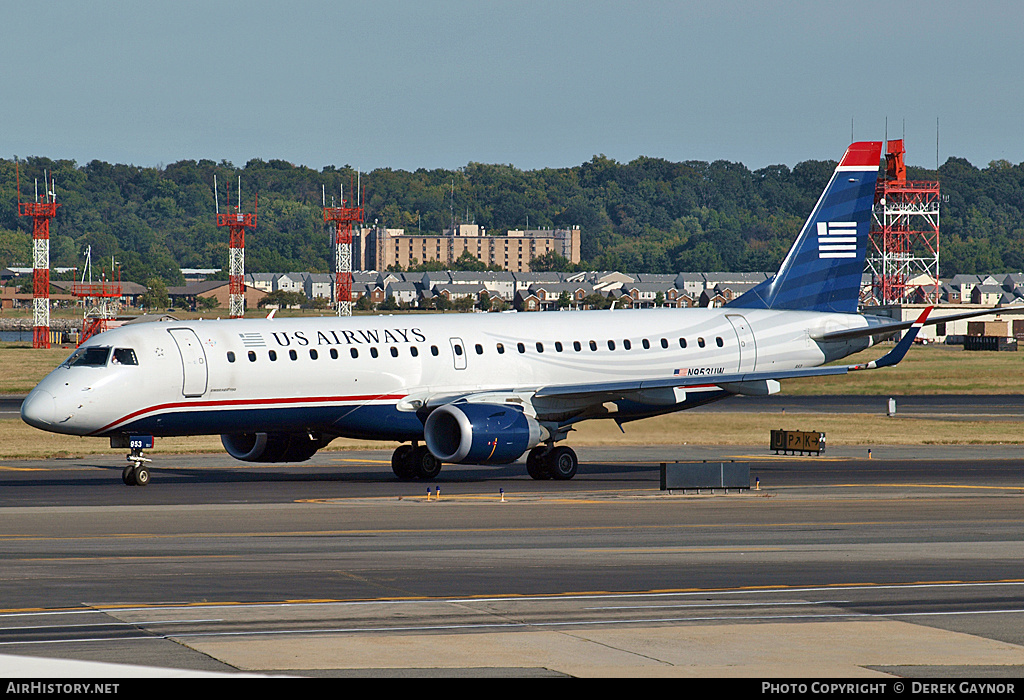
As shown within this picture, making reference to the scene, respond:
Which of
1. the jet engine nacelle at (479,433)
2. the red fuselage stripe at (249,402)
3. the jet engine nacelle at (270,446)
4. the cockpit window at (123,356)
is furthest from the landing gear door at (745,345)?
the cockpit window at (123,356)

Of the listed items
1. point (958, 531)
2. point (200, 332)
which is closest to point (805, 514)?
point (958, 531)

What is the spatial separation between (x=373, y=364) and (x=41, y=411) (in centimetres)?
891

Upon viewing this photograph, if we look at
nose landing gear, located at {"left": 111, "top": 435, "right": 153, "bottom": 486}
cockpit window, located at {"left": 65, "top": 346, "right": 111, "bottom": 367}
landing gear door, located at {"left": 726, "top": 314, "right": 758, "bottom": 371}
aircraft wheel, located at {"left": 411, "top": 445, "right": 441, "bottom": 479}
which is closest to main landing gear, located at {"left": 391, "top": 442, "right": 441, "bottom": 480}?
aircraft wheel, located at {"left": 411, "top": 445, "right": 441, "bottom": 479}

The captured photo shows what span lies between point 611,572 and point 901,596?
464 centimetres

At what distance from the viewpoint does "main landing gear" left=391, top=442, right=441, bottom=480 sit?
4000 cm

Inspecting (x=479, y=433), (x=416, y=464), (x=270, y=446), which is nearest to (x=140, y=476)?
(x=270, y=446)

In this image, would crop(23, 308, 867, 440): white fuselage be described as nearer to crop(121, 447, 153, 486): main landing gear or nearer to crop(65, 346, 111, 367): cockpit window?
crop(65, 346, 111, 367): cockpit window

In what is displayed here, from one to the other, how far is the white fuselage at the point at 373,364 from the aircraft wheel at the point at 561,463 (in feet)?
3.05

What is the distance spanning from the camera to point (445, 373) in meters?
40.0

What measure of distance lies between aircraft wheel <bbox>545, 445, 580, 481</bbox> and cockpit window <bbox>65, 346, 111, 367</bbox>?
12.5 meters

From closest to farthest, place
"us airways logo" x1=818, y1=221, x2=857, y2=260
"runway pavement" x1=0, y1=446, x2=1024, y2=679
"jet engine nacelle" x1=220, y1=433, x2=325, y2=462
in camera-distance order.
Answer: "runway pavement" x1=0, y1=446, x2=1024, y2=679, "jet engine nacelle" x1=220, y1=433, x2=325, y2=462, "us airways logo" x1=818, y1=221, x2=857, y2=260

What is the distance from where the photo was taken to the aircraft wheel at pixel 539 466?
131 ft

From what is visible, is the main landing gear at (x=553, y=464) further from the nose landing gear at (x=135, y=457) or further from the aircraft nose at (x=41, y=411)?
the aircraft nose at (x=41, y=411)

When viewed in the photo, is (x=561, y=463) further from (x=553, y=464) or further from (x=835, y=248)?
(x=835, y=248)
